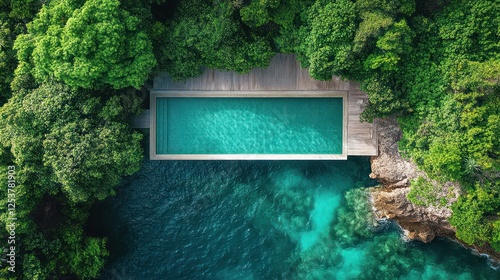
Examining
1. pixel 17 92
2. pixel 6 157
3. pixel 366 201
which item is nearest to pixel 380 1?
pixel 366 201

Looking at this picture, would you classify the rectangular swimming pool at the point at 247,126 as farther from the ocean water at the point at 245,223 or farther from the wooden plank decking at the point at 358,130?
the ocean water at the point at 245,223

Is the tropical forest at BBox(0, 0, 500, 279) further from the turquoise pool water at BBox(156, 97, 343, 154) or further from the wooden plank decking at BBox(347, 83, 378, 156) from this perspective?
the turquoise pool water at BBox(156, 97, 343, 154)

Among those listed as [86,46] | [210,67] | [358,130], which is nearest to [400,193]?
[358,130]

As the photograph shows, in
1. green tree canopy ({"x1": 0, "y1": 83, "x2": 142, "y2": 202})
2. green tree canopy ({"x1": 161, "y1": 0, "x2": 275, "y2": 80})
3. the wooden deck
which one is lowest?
green tree canopy ({"x1": 0, "y1": 83, "x2": 142, "y2": 202})

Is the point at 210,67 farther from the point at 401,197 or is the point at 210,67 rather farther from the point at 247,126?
the point at 401,197

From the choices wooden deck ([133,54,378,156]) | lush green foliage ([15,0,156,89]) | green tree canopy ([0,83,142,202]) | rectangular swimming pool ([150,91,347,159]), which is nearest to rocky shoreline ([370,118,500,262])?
wooden deck ([133,54,378,156])

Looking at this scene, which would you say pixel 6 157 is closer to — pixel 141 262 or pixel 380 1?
pixel 141 262
